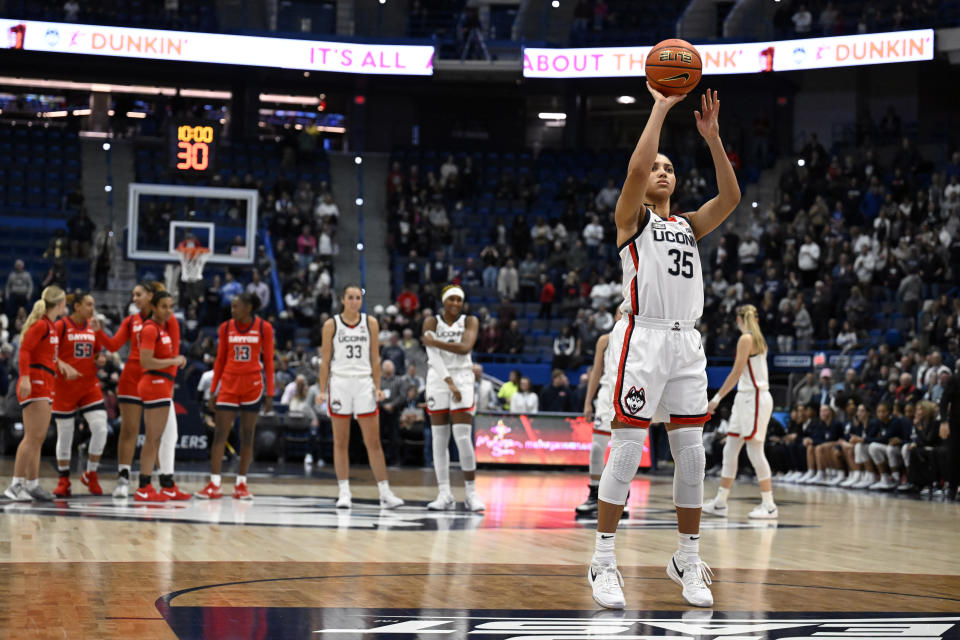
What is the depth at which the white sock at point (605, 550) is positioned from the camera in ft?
19.0

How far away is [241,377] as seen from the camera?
1187cm

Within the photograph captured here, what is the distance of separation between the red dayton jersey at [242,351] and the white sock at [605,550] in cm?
646

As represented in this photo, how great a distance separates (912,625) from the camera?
5.13m

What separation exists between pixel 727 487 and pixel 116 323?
14564mm

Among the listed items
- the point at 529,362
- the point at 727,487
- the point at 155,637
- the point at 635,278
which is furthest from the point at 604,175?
the point at 155,637

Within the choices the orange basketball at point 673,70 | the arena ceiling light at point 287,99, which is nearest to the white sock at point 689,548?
the orange basketball at point 673,70

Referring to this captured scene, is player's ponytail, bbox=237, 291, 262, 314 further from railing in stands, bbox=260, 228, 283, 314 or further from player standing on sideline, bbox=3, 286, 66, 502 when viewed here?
railing in stands, bbox=260, 228, 283, 314

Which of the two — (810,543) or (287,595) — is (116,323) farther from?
(287,595)

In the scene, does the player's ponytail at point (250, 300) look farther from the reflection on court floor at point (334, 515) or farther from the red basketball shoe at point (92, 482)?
the red basketball shoe at point (92, 482)

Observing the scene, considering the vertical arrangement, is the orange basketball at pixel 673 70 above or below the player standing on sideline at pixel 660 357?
above

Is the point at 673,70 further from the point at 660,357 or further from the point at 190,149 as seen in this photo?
the point at 190,149

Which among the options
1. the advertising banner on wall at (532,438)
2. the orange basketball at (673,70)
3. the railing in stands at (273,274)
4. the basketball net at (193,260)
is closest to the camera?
the orange basketball at (673,70)

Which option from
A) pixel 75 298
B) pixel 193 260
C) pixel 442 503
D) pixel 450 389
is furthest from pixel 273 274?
pixel 442 503

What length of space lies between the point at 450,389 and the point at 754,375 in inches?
115
